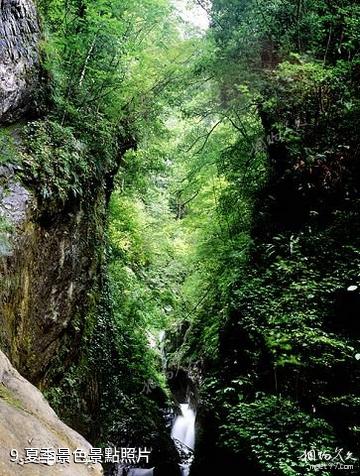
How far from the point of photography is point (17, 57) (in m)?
6.93

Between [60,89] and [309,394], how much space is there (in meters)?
6.91

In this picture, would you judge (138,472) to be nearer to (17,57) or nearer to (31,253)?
(31,253)

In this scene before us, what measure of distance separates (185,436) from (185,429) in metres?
0.47

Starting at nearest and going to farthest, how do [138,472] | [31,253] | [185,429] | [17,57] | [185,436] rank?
[31,253]
[17,57]
[138,472]
[185,436]
[185,429]

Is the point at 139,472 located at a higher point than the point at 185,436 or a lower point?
lower

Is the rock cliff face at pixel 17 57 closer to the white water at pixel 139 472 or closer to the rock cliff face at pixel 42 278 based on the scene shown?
the rock cliff face at pixel 42 278

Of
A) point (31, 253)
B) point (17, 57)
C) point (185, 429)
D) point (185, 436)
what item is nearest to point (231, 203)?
point (17, 57)

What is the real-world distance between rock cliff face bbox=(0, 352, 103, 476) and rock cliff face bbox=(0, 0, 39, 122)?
4599 millimetres

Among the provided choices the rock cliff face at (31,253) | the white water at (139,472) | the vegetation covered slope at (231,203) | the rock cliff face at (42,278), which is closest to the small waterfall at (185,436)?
the vegetation covered slope at (231,203)

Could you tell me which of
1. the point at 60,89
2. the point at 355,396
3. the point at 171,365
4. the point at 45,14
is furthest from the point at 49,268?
the point at 171,365

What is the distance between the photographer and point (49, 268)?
22.6 ft

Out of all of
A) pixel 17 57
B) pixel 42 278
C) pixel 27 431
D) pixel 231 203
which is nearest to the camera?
pixel 27 431

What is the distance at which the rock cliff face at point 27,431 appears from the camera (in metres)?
2.33

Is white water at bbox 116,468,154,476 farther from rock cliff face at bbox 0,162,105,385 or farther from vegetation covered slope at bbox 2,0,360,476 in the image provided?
rock cliff face at bbox 0,162,105,385
